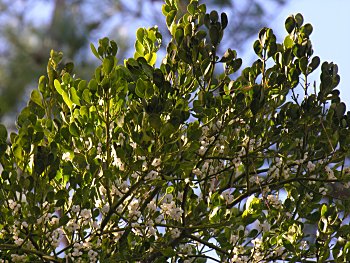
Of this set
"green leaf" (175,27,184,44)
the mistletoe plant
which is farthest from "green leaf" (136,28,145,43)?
"green leaf" (175,27,184,44)

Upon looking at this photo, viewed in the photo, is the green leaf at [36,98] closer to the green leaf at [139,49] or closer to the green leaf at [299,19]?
the green leaf at [139,49]

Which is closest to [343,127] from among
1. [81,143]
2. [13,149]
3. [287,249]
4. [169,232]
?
[287,249]

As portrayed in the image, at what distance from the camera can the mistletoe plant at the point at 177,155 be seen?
1454 mm

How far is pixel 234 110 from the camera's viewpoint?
4.98ft

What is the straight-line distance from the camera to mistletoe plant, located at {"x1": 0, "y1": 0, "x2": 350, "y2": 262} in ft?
4.77

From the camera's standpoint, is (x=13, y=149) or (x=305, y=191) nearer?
(x=13, y=149)

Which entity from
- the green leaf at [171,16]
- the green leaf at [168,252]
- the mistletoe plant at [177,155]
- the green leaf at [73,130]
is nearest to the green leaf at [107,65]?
the mistletoe plant at [177,155]

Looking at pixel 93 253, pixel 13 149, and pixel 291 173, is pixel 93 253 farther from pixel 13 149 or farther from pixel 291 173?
pixel 291 173

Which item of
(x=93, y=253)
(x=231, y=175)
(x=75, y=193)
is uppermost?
(x=231, y=175)

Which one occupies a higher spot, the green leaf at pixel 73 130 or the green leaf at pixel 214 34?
the green leaf at pixel 214 34

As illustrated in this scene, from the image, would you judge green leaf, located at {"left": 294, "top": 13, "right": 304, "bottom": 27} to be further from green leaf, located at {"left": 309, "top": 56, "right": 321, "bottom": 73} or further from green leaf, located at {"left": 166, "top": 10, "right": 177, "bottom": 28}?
green leaf, located at {"left": 166, "top": 10, "right": 177, "bottom": 28}

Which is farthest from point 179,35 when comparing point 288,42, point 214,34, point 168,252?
point 168,252

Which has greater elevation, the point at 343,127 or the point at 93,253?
the point at 343,127

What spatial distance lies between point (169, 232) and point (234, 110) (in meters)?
0.26
